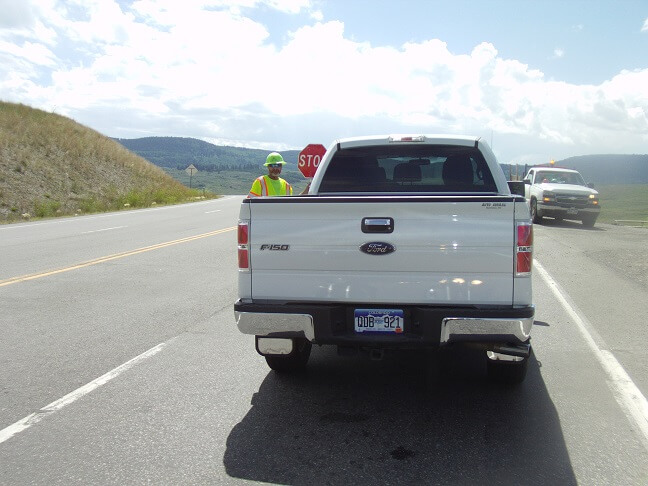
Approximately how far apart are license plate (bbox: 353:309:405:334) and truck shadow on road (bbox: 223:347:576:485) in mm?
645

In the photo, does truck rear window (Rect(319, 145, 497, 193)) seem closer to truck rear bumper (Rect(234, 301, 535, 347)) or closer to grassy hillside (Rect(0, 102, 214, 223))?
truck rear bumper (Rect(234, 301, 535, 347))

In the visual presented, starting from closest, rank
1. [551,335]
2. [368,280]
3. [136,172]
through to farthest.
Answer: [368,280] < [551,335] < [136,172]

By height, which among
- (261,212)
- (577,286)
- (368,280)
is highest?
(261,212)

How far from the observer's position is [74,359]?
19.0 feet

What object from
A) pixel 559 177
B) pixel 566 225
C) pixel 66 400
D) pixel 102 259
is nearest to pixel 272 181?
pixel 102 259

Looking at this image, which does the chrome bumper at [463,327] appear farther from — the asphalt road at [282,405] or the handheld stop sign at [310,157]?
the handheld stop sign at [310,157]

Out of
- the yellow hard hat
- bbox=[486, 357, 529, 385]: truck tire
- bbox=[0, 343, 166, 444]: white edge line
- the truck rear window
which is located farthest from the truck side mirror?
the yellow hard hat

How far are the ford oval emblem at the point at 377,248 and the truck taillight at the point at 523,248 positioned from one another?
2.56 ft

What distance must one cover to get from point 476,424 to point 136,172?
164 feet

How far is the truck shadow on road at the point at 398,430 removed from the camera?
364 centimetres

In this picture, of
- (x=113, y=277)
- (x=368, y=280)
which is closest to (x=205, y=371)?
(x=368, y=280)

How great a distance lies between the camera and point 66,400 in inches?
187

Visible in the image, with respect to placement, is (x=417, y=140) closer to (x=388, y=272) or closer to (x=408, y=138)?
(x=408, y=138)

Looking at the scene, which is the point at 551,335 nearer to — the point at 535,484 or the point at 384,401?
the point at 384,401
